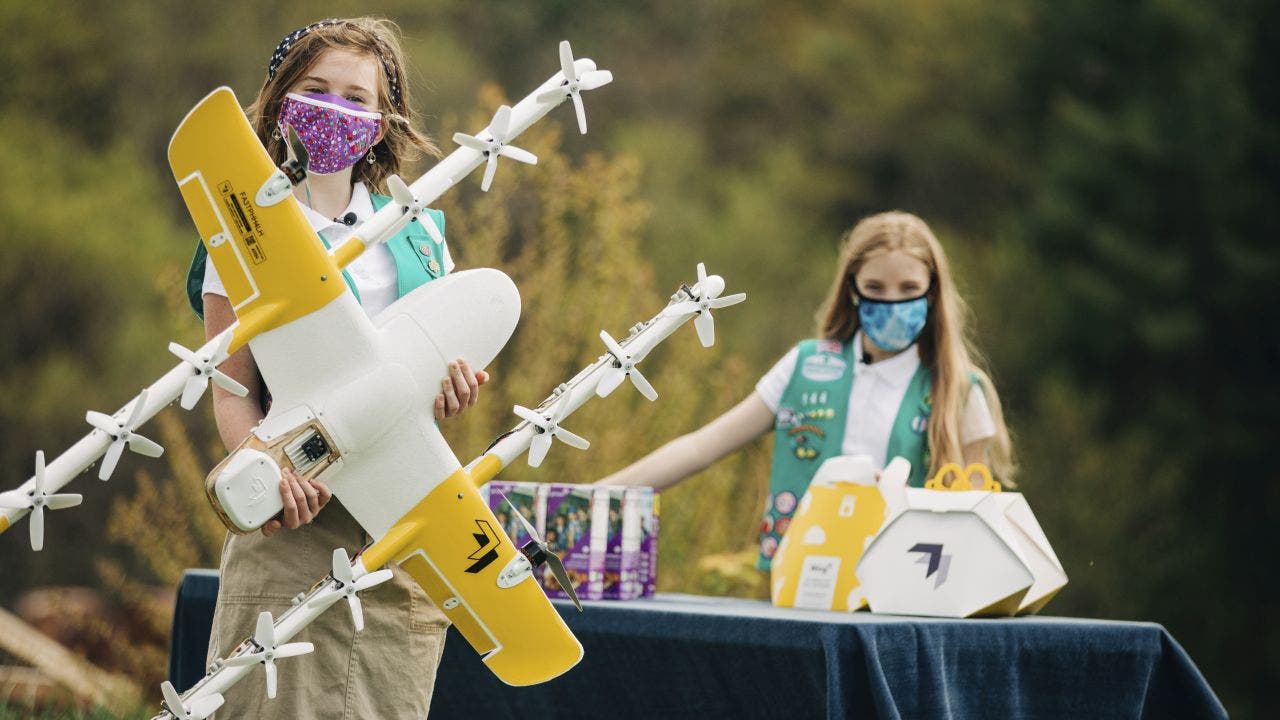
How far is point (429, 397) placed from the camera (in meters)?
2.43

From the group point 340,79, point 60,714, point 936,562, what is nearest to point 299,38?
point 340,79

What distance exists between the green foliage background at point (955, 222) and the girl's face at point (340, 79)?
5797 mm

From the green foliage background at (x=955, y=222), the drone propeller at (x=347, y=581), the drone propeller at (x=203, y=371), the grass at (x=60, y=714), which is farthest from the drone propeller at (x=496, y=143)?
the green foliage background at (x=955, y=222)

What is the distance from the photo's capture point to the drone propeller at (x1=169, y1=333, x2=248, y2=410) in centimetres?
220

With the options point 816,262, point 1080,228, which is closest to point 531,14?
point 816,262

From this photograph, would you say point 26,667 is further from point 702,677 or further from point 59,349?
point 59,349

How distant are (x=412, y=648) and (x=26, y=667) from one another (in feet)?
15.5

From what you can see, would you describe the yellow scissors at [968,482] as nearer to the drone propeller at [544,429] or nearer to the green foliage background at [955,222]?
the drone propeller at [544,429]

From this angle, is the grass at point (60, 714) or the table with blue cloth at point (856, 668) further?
the grass at point (60, 714)

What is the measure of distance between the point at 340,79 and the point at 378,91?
0.09 metres

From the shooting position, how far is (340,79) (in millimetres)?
2600

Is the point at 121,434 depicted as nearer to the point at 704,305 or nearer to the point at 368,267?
the point at 368,267

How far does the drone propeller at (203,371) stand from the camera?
220 centimetres

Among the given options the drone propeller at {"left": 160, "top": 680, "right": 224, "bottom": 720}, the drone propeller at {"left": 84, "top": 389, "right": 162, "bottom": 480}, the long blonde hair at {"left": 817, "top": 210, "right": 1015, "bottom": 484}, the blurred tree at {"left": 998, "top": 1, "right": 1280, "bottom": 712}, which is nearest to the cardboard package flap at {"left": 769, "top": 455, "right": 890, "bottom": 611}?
the long blonde hair at {"left": 817, "top": 210, "right": 1015, "bottom": 484}
